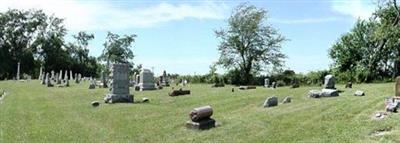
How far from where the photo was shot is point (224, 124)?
18.5m

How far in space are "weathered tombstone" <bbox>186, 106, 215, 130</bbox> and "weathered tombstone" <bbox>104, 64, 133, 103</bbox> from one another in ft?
37.3

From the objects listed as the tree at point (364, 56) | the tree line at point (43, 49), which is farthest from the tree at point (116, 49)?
the tree at point (364, 56)

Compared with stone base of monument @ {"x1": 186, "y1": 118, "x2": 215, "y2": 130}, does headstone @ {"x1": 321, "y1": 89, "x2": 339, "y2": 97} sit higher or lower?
higher

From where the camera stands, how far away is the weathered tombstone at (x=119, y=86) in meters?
29.3

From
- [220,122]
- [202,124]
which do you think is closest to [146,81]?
[220,122]

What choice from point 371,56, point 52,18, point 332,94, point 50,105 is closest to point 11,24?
point 52,18

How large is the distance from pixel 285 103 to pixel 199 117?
5889 millimetres

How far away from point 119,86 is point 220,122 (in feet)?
39.0

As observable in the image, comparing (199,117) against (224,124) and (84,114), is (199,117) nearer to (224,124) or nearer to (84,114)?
(224,124)

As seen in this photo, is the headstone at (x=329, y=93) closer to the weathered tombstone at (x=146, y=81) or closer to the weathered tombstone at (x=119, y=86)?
the weathered tombstone at (x=119, y=86)

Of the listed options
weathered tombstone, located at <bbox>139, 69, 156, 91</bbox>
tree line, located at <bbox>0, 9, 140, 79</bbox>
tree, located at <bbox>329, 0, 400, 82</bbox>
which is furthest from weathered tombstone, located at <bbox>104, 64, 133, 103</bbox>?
tree line, located at <bbox>0, 9, 140, 79</bbox>

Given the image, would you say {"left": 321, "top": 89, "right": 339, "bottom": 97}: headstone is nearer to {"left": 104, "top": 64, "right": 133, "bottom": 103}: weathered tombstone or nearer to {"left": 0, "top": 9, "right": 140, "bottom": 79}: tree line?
{"left": 104, "top": 64, "right": 133, "bottom": 103}: weathered tombstone

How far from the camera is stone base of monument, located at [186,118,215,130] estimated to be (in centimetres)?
1803

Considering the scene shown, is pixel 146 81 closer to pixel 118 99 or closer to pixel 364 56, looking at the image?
pixel 118 99
